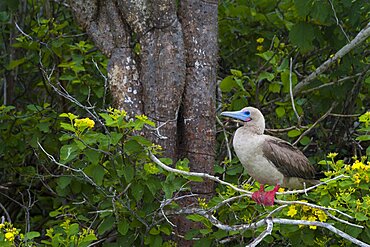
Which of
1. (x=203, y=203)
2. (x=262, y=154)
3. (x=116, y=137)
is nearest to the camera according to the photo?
(x=116, y=137)

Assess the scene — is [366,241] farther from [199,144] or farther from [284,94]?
[284,94]

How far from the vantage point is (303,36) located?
679 cm

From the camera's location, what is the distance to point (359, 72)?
743 centimetres

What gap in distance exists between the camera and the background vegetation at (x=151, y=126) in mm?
5020

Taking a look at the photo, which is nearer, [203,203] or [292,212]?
[292,212]

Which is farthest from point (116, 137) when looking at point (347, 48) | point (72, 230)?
point (347, 48)

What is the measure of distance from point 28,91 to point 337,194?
15.3ft

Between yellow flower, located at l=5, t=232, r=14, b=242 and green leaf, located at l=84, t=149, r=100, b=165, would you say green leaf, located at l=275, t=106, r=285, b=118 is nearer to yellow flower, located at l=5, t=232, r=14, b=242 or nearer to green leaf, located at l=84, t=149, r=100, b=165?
green leaf, located at l=84, t=149, r=100, b=165

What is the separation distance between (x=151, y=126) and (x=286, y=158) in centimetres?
108

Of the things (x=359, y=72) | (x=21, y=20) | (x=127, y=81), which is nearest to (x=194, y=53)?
(x=127, y=81)

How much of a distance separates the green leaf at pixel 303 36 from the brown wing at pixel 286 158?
1.06 meters

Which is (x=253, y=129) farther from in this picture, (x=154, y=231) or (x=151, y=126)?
(x=154, y=231)

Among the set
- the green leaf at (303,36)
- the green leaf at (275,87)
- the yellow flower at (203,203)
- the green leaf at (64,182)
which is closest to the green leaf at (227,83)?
the green leaf at (275,87)

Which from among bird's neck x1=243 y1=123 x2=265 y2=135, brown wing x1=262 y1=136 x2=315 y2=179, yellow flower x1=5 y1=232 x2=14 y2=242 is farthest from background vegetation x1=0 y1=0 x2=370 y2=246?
bird's neck x1=243 y1=123 x2=265 y2=135
